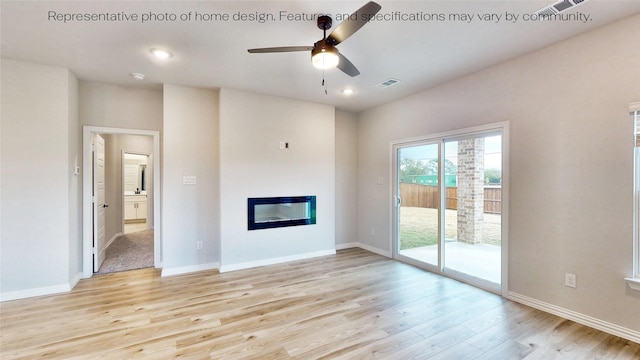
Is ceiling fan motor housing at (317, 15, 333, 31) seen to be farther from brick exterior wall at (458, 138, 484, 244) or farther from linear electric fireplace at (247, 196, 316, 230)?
linear electric fireplace at (247, 196, 316, 230)

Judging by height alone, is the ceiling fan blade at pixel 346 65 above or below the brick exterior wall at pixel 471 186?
above

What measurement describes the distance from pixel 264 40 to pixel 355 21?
1246 millimetres

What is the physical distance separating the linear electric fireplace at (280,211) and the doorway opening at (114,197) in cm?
149

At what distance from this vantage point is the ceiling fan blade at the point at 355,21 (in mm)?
1679

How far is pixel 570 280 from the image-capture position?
2686 millimetres

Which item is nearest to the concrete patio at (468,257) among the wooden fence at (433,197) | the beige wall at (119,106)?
the wooden fence at (433,197)

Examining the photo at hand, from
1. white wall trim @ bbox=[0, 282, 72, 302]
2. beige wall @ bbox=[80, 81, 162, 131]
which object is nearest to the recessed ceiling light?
beige wall @ bbox=[80, 81, 162, 131]

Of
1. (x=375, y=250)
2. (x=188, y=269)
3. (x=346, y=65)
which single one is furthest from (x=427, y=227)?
(x=188, y=269)

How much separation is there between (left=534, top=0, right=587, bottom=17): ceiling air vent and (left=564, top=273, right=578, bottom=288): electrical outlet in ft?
7.87

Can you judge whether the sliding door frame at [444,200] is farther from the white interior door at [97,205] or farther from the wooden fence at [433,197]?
the white interior door at [97,205]

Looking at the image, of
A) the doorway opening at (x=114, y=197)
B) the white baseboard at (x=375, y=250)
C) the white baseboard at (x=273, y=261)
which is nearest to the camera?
the doorway opening at (x=114, y=197)

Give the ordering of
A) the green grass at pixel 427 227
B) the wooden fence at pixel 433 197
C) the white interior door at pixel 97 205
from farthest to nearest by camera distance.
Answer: the white interior door at pixel 97 205, the green grass at pixel 427 227, the wooden fence at pixel 433 197

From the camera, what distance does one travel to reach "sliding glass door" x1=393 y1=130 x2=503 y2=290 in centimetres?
352

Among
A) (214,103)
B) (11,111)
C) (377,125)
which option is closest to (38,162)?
(11,111)
